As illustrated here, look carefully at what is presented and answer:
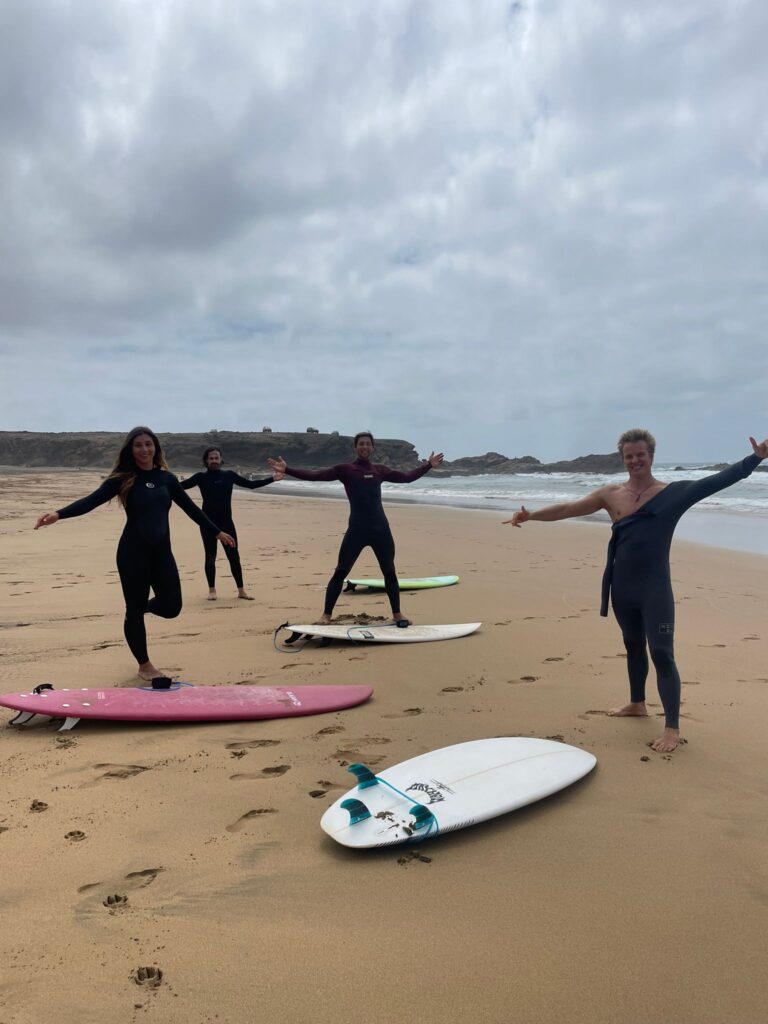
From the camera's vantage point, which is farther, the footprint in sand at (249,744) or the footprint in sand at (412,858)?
the footprint in sand at (249,744)

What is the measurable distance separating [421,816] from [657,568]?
6.31 feet

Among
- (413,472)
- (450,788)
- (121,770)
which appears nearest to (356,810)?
(450,788)

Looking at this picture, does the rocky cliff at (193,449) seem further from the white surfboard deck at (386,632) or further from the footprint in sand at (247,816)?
the footprint in sand at (247,816)

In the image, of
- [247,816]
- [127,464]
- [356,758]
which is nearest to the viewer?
[247,816]

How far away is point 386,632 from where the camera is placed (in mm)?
5621

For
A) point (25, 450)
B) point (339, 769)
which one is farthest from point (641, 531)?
point (25, 450)

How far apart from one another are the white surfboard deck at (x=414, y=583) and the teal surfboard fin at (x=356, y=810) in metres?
5.29

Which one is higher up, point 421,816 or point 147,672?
point 421,816

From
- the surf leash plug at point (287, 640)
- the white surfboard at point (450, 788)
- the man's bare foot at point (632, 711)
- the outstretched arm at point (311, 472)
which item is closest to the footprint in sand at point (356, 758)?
the white surfboard at point (450, 788)

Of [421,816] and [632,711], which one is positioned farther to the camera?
[632,711]

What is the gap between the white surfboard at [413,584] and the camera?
798 cm

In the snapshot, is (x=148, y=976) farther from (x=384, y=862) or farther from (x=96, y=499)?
(x=96, y=499)

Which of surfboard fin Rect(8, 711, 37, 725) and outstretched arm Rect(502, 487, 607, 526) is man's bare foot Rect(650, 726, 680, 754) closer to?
outstretched arm Rect(502, 487, 607, 526)

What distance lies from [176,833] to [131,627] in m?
2.23
